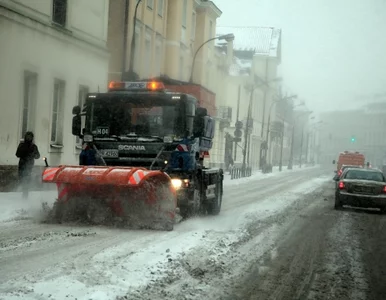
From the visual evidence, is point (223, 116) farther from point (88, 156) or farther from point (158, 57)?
point (88, 156)

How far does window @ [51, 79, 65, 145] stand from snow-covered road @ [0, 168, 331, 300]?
10403mm

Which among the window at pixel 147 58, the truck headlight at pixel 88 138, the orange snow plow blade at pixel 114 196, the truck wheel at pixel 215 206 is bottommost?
the truck wheel at pixel 215 206

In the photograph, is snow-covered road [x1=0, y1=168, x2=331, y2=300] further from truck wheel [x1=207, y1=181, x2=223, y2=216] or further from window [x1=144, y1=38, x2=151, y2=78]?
Result: window [x1=144, y1=38, x2=151, y2=78]

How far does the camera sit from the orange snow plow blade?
428 inches

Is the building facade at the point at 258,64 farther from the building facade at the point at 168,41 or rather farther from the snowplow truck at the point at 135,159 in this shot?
the snowplow truck at the point at 135,159

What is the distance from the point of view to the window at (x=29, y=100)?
20.8m

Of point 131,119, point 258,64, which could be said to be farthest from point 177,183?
point 258,64

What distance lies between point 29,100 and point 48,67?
1558mm

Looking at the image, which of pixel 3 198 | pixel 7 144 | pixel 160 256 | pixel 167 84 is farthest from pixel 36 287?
pixel 7 144

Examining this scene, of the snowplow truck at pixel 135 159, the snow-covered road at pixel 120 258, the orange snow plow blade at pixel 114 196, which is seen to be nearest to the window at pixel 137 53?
the snowplow truck at pixel 135 159

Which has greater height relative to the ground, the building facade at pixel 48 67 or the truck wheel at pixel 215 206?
the building facade at pixel 48 67

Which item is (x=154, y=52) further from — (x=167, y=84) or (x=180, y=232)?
(x=180, y=232)

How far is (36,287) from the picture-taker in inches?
236

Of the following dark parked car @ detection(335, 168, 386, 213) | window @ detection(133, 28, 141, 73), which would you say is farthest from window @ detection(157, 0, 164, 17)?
dark parked car @ detection(335, 168, 386, 213)
